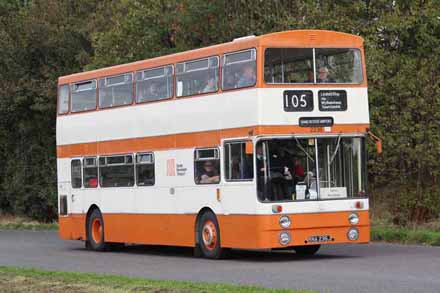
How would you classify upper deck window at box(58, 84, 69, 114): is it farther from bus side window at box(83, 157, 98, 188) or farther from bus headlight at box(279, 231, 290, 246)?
bus headlight at box(279, 231, 290, 246)

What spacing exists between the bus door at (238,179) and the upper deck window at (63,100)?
25.9ft

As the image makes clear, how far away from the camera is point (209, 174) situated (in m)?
23.4

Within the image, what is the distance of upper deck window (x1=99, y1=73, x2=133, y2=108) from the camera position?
86.5 ft

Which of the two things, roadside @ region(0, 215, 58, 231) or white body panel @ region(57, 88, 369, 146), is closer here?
white body panel @ region(57, 88, 369, 146)

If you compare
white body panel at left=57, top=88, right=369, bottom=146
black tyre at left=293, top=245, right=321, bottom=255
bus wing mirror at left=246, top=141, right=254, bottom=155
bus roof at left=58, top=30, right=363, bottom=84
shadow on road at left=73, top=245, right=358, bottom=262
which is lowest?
shadow on road at left=73, top=245, right=358, bottom=262

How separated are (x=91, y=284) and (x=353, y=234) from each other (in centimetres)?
694

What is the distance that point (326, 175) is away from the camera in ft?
72.4

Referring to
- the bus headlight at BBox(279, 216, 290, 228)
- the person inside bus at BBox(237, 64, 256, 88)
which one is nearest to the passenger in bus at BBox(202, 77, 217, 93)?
the person inside bus at BBox(237, 64, 256, 88)

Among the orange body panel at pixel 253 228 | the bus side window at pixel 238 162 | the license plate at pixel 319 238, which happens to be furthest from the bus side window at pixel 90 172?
the license plate at pixel 319 238

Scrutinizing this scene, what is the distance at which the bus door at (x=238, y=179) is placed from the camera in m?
21.8

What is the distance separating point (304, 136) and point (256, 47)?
1.93 meters

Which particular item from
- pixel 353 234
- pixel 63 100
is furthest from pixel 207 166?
pixel 63 100

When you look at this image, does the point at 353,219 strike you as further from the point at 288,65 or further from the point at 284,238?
the point at 288,65

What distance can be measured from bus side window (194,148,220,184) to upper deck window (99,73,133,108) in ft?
10.8
